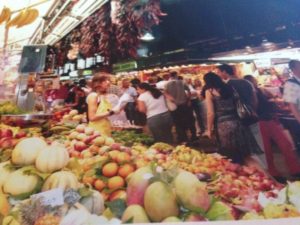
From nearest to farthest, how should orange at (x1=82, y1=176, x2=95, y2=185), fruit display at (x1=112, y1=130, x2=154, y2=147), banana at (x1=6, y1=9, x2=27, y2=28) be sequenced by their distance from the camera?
orange at (x1=82, y1=176, x2=95, y2=185)
fruit display at (x1=112, y1=130, x2=154, y2=147)
banana at (x1=6, y1=9, x2=27, y2=28)

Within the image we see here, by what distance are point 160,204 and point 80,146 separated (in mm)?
552

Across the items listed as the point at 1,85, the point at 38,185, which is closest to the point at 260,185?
the point at 38,185

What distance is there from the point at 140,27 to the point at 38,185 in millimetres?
1080

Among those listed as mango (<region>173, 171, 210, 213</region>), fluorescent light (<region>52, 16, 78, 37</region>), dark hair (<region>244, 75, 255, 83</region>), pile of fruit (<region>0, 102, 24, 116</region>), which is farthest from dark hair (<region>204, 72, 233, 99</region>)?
pile of fruit (<region>0, 102, 24, 116</region>)

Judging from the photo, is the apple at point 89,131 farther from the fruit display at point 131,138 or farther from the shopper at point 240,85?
the shopper at point 240,85

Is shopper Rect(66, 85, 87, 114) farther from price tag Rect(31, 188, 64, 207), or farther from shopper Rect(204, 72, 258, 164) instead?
shopper Rect(204, 72, 258, 164)

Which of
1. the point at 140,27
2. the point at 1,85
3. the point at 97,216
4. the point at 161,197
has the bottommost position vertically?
the point at 97,216

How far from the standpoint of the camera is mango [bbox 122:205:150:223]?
5.50 feet

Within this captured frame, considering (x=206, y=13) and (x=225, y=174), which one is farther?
(x=206, y=13)

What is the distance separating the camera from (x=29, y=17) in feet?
6.52

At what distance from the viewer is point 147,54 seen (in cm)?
195

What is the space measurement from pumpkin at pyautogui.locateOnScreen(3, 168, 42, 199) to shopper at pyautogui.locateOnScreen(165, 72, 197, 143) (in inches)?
32.2

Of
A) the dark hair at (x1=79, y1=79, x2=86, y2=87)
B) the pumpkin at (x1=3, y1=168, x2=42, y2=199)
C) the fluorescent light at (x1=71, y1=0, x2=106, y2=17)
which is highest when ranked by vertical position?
the fluorescent light at (x1=71, y1=0, x2=106, y2=17)

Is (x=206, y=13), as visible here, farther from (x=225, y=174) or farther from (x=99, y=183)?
(x=99, y=183)
